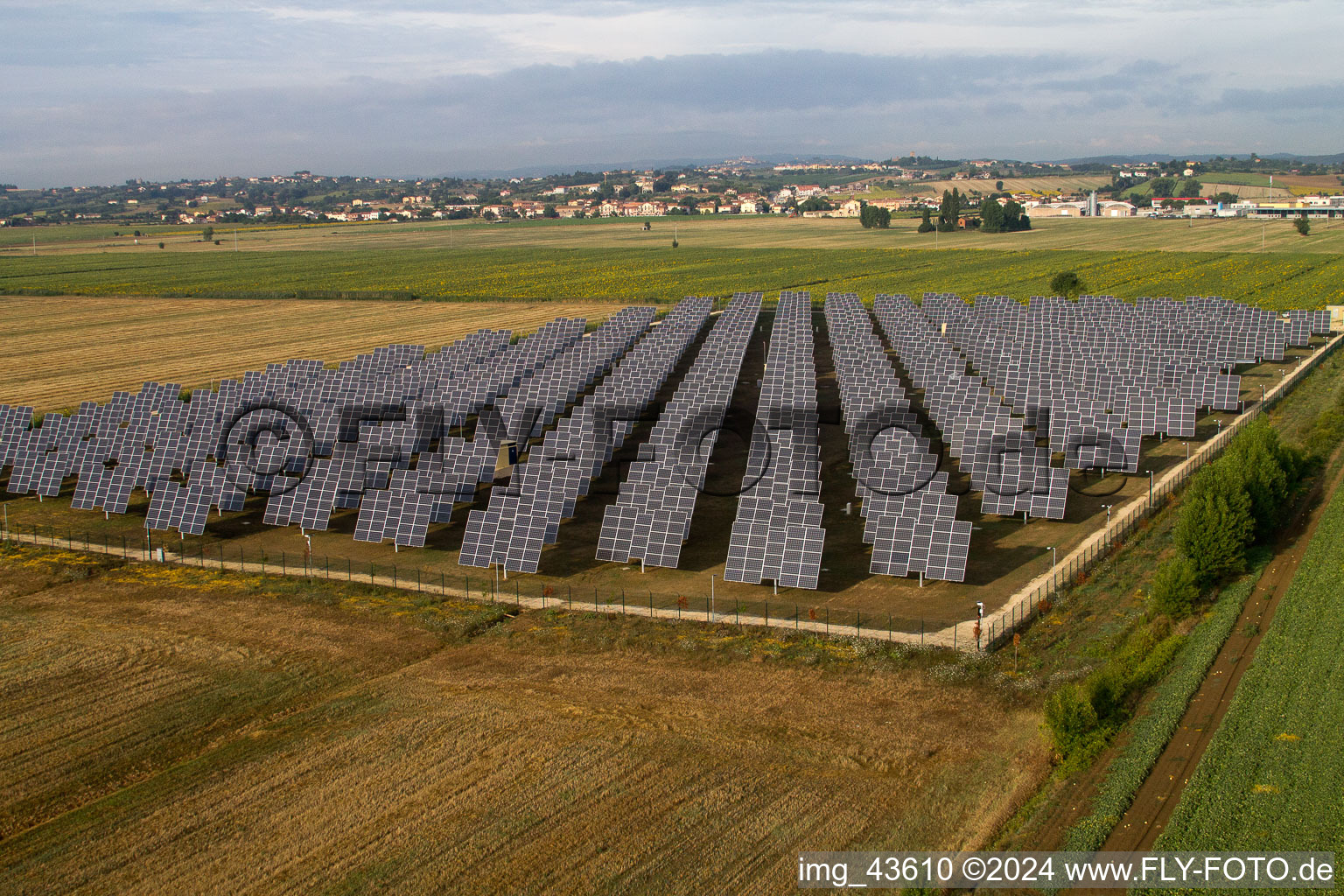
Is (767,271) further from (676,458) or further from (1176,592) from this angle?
A: (1176,592)

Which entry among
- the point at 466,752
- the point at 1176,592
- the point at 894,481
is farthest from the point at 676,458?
the point at 466,752

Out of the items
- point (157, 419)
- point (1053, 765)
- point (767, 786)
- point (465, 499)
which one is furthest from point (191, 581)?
point (1053, 765)

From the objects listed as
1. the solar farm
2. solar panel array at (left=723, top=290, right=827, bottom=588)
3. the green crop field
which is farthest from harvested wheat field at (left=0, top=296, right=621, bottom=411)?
the green crop field

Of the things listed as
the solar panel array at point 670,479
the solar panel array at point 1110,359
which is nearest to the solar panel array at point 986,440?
the solar panel array at point 1110,359

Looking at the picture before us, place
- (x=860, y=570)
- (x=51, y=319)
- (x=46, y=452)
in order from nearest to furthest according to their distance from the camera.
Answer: (x=860, y=570), (x=46, y=452), (x=51, y=319)

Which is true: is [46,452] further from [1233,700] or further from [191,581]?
[1233,700]

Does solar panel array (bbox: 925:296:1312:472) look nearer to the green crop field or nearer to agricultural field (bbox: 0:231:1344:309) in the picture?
the green crop field

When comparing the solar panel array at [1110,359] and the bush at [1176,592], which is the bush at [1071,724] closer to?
the bush at [1176,592]
